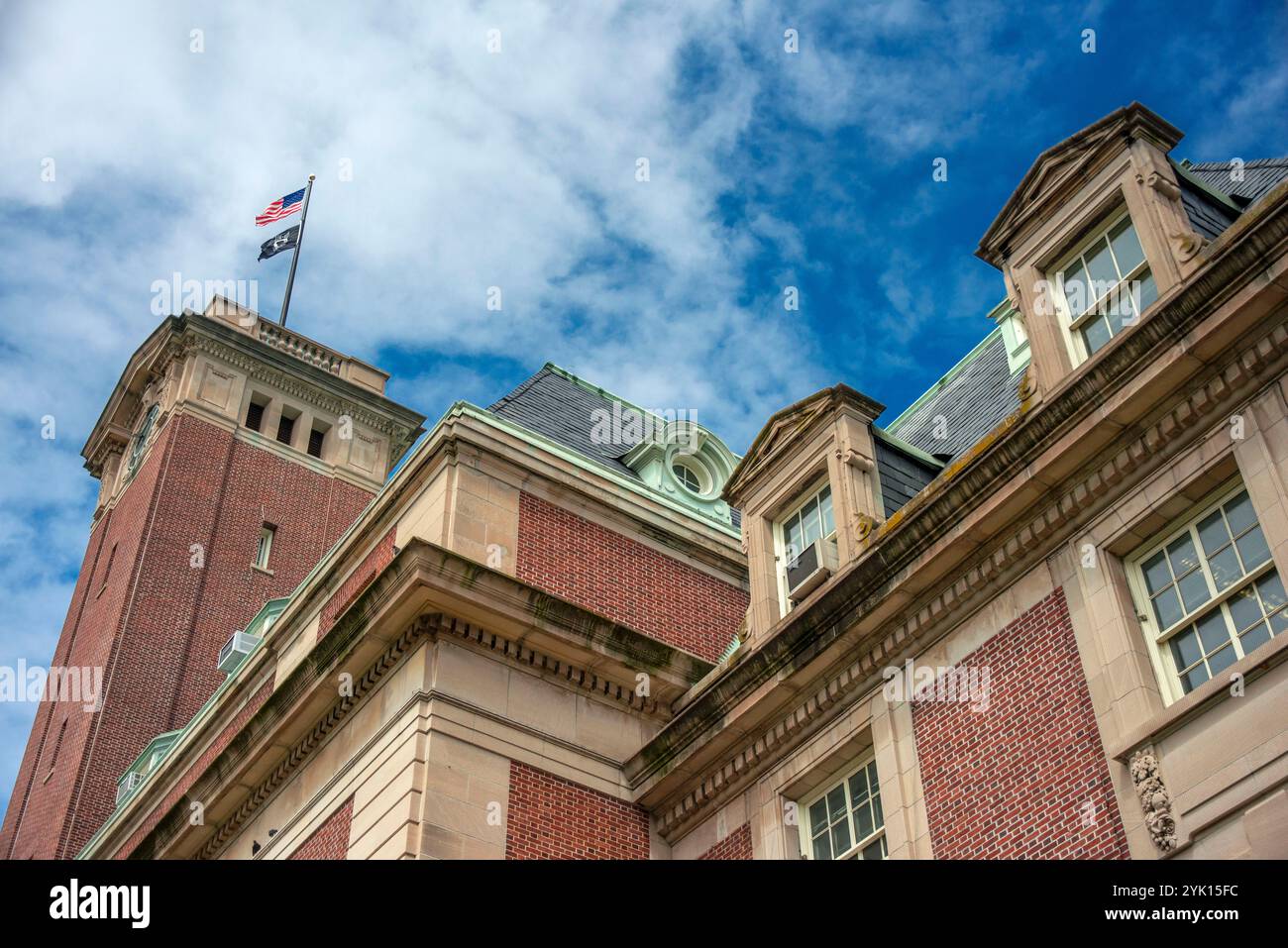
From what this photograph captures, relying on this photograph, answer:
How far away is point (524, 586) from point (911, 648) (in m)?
5.13

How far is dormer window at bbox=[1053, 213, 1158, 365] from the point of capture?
52.8 feet

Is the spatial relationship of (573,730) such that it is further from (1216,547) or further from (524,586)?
(1216,547)

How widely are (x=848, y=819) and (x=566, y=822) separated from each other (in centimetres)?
375

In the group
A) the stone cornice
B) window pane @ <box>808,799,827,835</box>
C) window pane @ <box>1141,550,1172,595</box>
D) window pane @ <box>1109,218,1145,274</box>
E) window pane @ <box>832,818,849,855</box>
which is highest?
window pane @ <box>1109,218,1145,274</box>

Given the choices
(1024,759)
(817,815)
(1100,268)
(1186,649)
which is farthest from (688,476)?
(1186,649)

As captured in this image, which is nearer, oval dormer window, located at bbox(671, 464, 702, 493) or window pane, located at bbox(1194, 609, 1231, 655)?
window pane, located at bbox(1194, 609, 1231, 655)

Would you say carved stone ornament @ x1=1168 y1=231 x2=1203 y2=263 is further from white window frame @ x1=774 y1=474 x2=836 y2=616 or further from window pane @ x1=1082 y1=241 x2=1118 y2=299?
white window frame @ x1=774 y1=474 x2=836 y2=616

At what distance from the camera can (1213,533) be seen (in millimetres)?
14352

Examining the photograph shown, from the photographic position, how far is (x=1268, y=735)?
12.6m

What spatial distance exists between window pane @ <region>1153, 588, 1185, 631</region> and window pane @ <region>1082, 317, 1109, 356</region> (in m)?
2.86

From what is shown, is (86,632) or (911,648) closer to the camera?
(911,648)

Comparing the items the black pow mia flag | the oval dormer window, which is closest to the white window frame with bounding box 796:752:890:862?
the oval dormer window

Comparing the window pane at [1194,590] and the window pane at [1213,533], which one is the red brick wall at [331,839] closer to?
the window pane at [1194,590]
